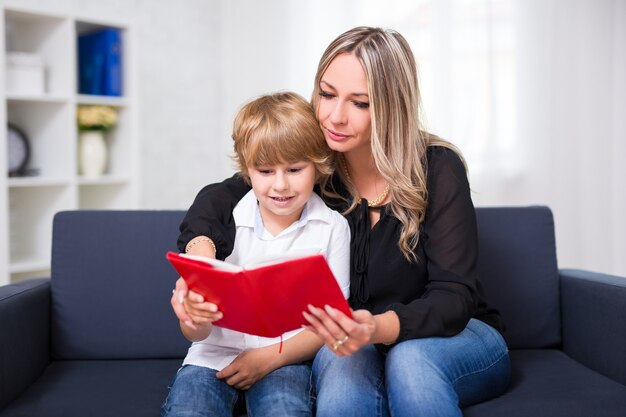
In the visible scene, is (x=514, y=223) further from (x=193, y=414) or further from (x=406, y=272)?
(x=193, y=414)

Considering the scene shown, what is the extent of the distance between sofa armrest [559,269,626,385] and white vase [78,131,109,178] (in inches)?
84.7

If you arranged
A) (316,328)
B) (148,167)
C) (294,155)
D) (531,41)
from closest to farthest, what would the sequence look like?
(316,328) < (294,155) < (531,41) < (148,167)

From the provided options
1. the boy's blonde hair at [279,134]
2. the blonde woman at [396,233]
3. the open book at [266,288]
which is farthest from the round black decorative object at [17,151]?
the open book at [266,288]

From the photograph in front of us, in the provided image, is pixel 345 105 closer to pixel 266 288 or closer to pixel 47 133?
pixel 266 288

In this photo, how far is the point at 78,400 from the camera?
1546 mm

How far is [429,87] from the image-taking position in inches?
130

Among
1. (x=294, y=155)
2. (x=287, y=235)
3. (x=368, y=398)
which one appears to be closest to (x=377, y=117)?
(x=294, y=155)

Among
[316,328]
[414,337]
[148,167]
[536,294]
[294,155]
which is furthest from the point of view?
[148,167]

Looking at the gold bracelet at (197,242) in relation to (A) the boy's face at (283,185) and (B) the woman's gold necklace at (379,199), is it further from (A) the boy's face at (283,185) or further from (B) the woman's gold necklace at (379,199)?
(B) the woman's gold necklace at (379,199)

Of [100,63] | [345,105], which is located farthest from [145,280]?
[100,63]

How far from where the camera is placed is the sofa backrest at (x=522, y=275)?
1.91m

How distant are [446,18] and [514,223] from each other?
1537mm

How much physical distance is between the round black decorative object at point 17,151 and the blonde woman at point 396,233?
5.33 feet

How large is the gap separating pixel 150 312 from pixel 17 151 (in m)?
1.49
